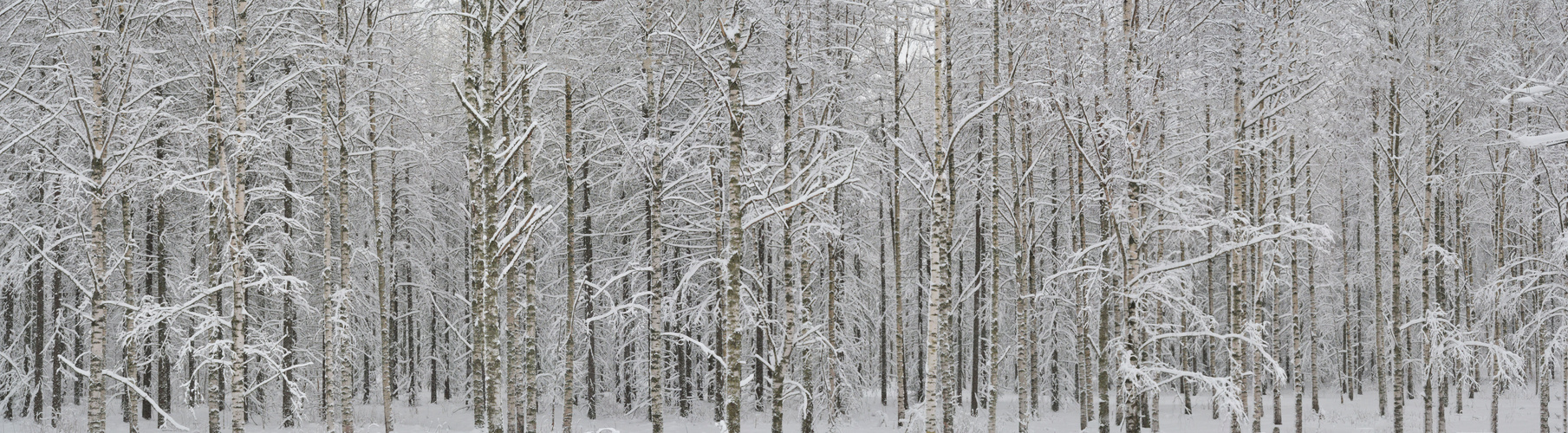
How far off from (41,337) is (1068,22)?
19.8 metres

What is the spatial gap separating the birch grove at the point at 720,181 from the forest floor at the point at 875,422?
248mm

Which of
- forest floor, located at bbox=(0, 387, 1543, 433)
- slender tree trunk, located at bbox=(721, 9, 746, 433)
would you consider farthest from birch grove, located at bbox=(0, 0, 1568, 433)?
forest floor, located at bbox=(0, 387, 1543, 433)

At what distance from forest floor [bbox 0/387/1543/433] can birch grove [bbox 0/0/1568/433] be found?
9.8 inches

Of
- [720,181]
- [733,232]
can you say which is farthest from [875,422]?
[733,232]

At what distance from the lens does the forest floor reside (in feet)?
58.7

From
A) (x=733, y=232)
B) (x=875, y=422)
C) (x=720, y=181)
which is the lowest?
(x=875, y=422)

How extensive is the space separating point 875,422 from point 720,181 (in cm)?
748

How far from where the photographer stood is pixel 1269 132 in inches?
623

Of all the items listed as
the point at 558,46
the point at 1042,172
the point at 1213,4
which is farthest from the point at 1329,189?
the point at 558,46

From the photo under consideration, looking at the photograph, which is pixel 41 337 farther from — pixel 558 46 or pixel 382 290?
pixel 558 46

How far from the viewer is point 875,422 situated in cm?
2088

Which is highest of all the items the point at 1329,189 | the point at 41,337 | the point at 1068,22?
the point at 1068,22

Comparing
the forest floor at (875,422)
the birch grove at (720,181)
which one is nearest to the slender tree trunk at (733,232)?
the birch grove at (720,181)

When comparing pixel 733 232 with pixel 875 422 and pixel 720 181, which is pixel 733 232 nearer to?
pixel 720 181
